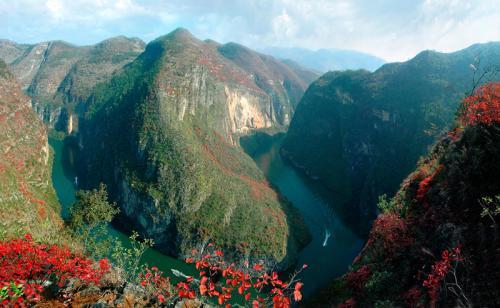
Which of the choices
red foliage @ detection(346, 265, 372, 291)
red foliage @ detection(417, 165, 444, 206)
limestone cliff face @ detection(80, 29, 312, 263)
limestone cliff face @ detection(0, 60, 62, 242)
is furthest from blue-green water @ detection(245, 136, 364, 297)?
limestone cliff face @ detection(0, 60, 62, 242)

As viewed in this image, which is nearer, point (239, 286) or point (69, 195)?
point (239, 286)

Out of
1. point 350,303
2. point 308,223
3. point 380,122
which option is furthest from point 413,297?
point 380,122

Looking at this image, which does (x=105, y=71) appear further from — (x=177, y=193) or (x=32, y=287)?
(x=32, y=287)

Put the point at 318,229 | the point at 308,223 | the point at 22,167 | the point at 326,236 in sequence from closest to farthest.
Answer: the point at 22,167 < the point at 326,236 < the point at 318,229 < the point at 308,223

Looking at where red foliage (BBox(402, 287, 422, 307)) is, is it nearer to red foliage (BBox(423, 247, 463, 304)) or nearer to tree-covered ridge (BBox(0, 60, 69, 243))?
red foliage (BBox(423, 247, 463, 304))

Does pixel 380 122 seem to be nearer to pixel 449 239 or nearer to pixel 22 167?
pixel 449 239

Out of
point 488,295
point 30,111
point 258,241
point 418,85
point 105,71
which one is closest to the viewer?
point 488,295

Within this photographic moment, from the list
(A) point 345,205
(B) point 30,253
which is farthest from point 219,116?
(B) point 30,253
